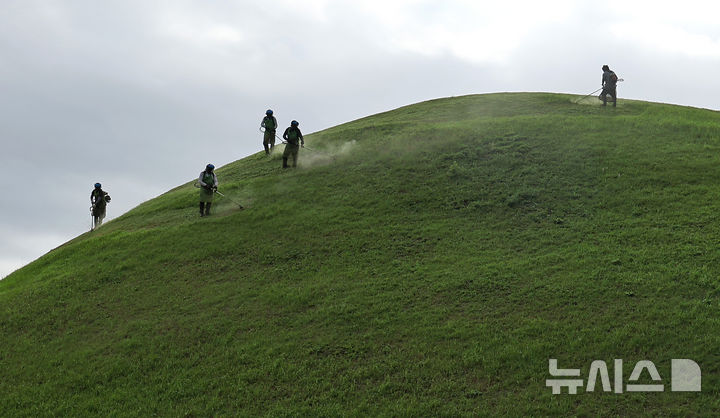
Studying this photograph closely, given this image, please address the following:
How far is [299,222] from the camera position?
21656 mm

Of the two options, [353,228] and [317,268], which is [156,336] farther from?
[353,228]

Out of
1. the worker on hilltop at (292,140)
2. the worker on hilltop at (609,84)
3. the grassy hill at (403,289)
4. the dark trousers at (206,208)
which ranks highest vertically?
the worker on hilltop at (609,84)

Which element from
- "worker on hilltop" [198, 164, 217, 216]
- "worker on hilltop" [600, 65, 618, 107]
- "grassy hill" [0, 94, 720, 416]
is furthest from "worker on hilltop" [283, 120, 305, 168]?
"worker on hilltop" [600, 65, 618, 107]

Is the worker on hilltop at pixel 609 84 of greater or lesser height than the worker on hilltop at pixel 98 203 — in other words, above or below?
above

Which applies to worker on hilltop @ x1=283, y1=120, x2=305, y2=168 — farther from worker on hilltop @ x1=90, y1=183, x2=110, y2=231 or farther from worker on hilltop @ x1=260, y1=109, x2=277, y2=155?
worker on hilltop @ x1=90, y1=183, x2=110, y2=231

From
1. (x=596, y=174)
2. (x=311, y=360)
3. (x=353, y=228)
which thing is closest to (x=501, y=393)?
(x=311, y=360)

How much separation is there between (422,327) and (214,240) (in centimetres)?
1034

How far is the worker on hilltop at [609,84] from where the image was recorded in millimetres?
31353

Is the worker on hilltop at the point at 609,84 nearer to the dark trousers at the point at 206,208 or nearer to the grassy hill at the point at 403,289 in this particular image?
the grassy hill at the point at 403,289

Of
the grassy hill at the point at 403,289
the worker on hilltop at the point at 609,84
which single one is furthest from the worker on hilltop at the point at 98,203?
the worker on hilltop at the point at 609,84

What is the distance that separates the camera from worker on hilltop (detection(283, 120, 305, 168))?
26781 millimetres

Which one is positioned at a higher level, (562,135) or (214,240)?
(562,135)

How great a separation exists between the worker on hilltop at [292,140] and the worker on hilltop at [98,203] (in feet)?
29.6

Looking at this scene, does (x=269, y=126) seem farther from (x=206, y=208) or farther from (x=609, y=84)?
(x=609, y=84)
